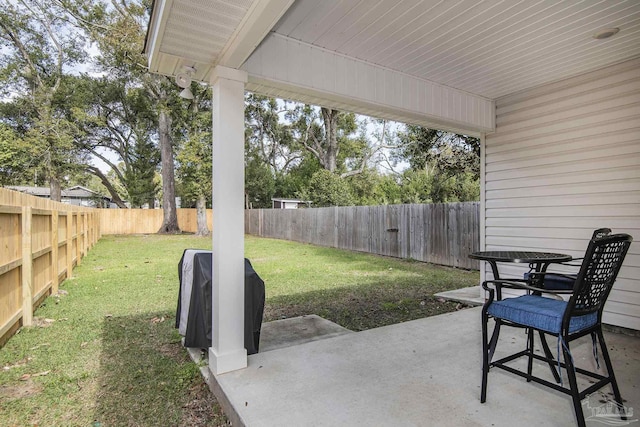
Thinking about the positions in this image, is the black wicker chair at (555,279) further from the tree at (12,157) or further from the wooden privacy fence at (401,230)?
the tree at (12,157)

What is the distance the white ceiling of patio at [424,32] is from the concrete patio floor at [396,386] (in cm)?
205

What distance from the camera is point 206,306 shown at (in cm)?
254

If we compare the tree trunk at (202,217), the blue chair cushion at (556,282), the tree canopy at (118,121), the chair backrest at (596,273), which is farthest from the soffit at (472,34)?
the tree trunk at (202,217)

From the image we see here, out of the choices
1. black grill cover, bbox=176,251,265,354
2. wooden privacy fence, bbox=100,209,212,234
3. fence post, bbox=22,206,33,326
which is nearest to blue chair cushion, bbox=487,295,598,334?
black grill cover, bbox=176,251,265,354

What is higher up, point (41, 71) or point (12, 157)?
point (41, 71)

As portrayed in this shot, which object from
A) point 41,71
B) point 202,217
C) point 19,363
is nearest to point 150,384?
point 19,363

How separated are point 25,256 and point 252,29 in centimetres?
351

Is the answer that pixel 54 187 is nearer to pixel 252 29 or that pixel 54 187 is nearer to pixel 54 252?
pixel 54 252

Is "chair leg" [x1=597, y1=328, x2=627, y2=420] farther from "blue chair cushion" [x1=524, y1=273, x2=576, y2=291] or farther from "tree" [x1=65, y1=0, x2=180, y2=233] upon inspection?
"tree" [x1=65, y1=0, x2=180, y2=233]

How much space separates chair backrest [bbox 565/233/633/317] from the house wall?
1878mm

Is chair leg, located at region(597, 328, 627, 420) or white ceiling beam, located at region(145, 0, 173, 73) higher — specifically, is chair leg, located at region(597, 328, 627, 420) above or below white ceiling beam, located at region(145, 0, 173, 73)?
below

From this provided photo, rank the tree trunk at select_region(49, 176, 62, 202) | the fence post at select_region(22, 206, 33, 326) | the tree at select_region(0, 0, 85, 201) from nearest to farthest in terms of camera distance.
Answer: the fence post at select_region(22, 206, 33, 326) → the tree at select_region(0, 0, 85, 201) → the tree trunk at select_region(49, 176, 62, 202)

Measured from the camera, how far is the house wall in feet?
10.2

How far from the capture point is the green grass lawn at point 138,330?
2164 millimetres
